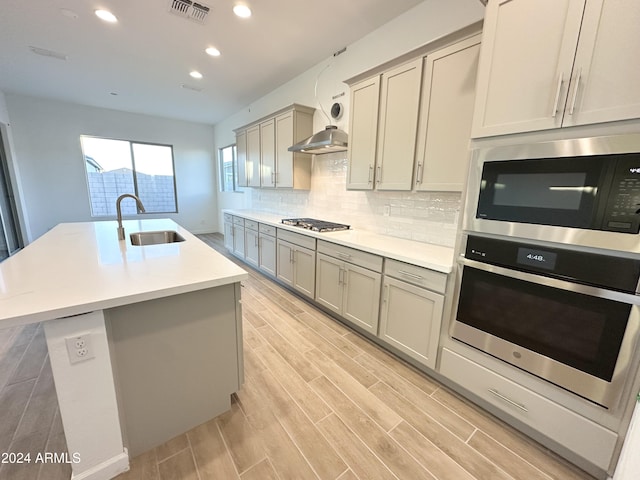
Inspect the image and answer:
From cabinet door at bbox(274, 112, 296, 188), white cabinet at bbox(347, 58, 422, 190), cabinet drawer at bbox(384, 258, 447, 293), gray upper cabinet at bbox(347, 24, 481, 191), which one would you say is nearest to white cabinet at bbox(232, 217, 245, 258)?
cabinet door at bbox(274, 112, 296, 188)

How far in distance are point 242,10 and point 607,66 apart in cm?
277

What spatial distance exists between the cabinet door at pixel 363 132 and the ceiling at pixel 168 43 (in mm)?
718

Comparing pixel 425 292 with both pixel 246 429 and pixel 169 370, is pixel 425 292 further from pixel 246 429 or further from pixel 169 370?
pixel 169 370

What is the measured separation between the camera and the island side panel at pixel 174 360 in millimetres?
1234

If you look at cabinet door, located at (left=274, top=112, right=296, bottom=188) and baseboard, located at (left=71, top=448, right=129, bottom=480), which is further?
cabinet door, located at (left=274, top=112, right=296, bottom=188)

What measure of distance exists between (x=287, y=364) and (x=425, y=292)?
1.23m

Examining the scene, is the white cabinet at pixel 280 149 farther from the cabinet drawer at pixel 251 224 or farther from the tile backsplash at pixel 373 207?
the cabinet drawer at pixel 251 224

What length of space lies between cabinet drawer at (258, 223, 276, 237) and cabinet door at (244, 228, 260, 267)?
0.22 metres

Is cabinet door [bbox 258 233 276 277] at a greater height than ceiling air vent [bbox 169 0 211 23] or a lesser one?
lesser

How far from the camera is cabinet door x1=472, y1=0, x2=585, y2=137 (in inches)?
47.1

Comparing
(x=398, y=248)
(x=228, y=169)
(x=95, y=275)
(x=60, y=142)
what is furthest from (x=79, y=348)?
(x=60, y=142)

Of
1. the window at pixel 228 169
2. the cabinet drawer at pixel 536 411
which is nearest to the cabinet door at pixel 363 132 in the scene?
the cabinet drawer at pixel 536 411

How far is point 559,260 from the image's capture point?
1273 mm

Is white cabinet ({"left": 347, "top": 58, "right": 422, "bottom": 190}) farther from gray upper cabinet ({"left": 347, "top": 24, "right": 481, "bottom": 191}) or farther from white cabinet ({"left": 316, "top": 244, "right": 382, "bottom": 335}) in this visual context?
white cabinet ({"left": 316, "top": 244, "right": 382, "bottom": 335})
